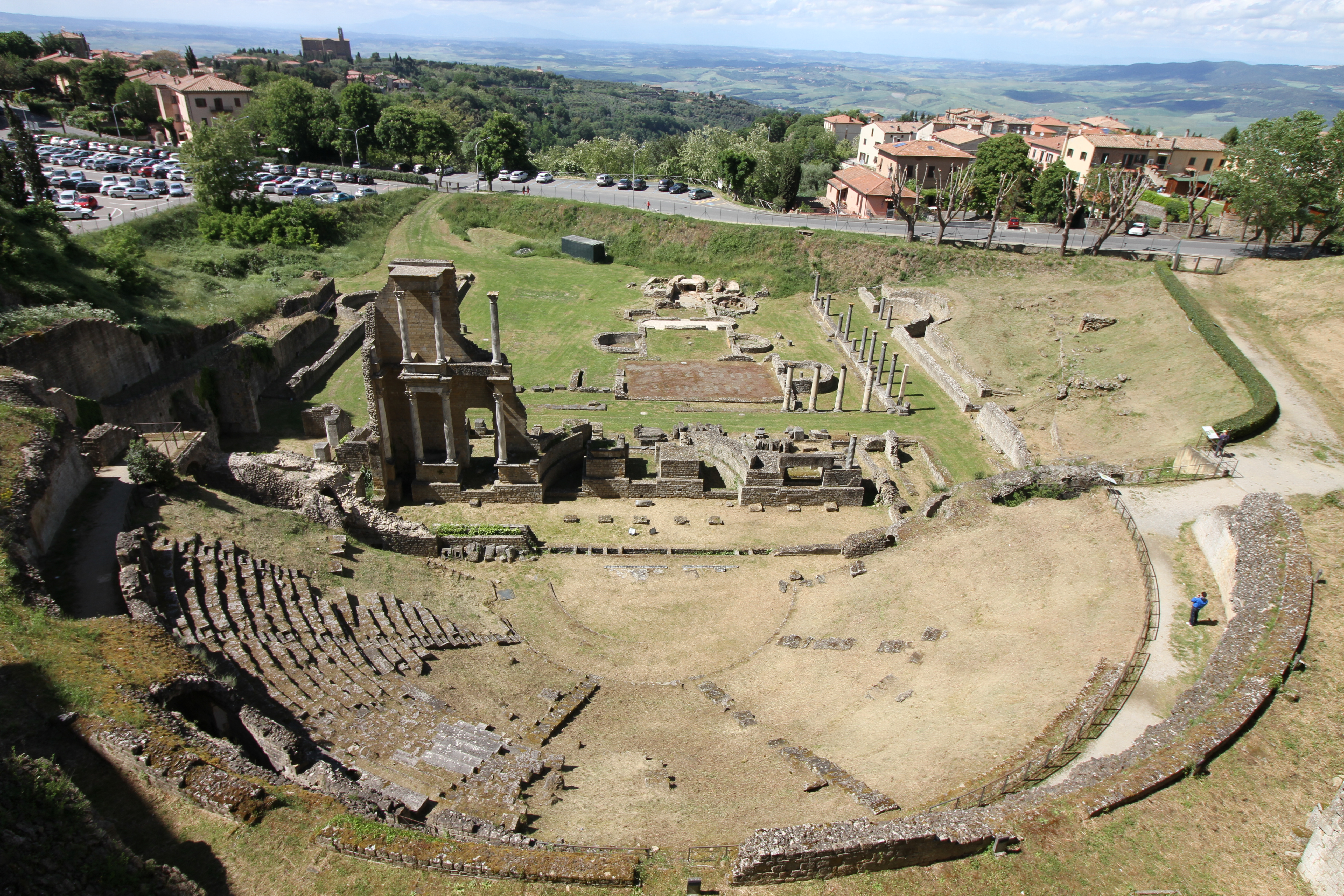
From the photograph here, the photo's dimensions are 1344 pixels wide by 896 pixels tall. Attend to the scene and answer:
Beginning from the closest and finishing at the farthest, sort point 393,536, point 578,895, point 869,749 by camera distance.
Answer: point 578,895
point 869,749
point 393,536

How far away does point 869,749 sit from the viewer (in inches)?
680

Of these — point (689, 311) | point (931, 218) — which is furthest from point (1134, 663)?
point (931, 218)

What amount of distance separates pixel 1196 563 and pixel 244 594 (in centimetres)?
2698

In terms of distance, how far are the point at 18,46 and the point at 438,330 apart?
14242cm

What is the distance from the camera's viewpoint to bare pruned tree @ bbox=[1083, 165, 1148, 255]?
55062 millimetres

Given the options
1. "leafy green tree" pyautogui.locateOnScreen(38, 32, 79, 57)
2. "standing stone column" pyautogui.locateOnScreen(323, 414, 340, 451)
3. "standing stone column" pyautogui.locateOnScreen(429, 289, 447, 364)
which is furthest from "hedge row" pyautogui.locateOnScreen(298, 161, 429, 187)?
"leafy green tree" pyautogui.locateOnScreen(38, 32, 79, 57)

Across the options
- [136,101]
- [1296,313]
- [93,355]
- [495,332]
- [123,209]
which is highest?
[136,101]

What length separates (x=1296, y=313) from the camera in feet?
144

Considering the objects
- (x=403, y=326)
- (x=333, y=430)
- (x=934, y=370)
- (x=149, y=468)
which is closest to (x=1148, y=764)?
(x=403, y=326)

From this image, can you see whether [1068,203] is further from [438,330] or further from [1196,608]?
[438,330]

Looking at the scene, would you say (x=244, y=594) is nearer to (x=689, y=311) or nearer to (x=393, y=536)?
(x=393, y=536)

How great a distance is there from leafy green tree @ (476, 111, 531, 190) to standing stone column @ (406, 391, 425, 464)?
5936 cm

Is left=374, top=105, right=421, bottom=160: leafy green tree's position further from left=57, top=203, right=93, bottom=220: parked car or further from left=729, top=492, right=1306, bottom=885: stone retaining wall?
left=729, top=492, right=1306, bottom=885: stone retaining wall

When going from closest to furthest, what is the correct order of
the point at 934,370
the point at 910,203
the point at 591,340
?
the point at 934,370 < the point at 591,340 < the point at 910,203
